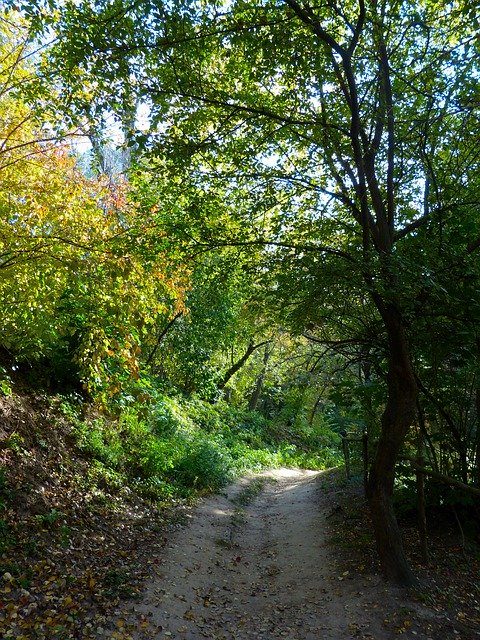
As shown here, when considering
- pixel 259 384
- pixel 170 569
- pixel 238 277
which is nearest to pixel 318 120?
pixel 238 277

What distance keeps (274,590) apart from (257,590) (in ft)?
0.81

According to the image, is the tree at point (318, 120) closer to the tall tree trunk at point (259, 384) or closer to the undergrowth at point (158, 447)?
the undergrowth at point (158, 447)

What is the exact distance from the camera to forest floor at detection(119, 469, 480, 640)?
511 centimetres

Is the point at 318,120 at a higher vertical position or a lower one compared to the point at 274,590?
higher

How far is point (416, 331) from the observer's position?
6.53 meters

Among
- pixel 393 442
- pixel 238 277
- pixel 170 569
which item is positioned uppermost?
pixel 238 277

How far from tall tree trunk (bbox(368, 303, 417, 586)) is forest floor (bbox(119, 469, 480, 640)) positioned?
354 mm

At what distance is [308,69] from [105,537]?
7048 mm

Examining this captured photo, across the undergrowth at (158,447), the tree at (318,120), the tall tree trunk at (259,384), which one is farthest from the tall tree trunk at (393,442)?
the tall tree trunk at (259,384)

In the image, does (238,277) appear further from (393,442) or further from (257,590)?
(257,590)

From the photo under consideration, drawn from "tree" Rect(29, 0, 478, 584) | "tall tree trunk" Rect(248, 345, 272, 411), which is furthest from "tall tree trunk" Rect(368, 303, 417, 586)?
"tall tree trunk" Rect(248, 345, 272, 411)

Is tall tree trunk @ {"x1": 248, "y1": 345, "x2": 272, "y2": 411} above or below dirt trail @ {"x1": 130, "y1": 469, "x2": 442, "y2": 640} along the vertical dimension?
above

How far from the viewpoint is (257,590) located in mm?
6523

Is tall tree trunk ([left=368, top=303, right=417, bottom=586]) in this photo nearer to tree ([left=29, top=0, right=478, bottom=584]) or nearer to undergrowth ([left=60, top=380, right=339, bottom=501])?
tree ([left=29, top=0, right=478, bottom=584])
